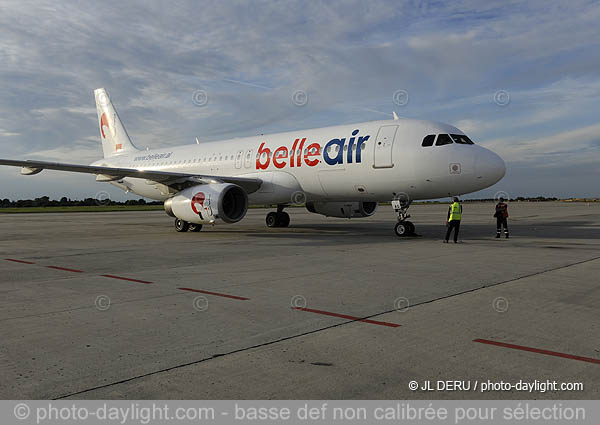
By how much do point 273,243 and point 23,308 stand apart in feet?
29.8

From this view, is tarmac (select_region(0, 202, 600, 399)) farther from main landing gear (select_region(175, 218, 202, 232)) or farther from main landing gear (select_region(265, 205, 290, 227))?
main landing gear (select_region(265, 205, 290, 227))

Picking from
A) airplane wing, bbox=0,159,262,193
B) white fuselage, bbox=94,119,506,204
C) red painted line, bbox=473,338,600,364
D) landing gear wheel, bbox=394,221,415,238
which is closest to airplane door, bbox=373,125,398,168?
white fuselage, bbox=94,119,506,204

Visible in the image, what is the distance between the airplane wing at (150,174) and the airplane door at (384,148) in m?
5.06

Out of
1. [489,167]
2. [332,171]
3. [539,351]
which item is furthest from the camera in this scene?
[332,171]

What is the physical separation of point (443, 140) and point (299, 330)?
11.2 meters

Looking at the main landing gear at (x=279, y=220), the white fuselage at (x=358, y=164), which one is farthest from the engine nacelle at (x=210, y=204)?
the main landing gear at (x=279, y=220)

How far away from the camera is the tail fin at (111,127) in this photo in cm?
2773

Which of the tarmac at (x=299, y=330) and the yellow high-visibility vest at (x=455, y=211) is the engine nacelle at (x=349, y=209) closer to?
the yellow high-visibility vest at (x=455, y=211)

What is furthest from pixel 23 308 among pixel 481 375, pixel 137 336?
pixel 481 375

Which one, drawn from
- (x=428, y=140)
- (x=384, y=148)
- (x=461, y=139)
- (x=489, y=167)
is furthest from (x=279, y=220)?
(x=489, y=167)

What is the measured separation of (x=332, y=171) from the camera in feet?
54.4

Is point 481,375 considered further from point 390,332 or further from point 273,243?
point 273,243

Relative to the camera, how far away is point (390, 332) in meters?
4.84

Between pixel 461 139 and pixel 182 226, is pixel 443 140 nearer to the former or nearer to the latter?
pixel 461 139
